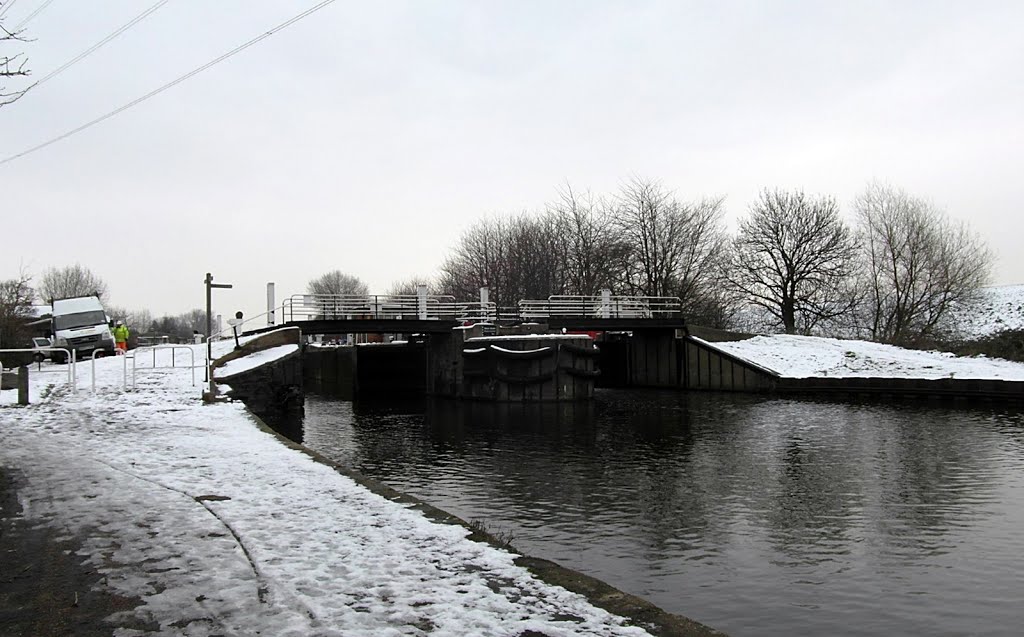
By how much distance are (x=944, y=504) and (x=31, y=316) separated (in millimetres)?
48092

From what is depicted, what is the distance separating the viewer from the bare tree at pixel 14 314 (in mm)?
35875

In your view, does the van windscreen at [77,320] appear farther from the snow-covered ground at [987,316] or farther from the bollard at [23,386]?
the snow-covered ground at [987,316]

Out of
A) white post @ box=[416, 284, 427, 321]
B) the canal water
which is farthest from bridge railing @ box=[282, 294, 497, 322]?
the canal water

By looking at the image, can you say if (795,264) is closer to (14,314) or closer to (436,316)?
(436,316)

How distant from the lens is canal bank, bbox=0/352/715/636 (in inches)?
199

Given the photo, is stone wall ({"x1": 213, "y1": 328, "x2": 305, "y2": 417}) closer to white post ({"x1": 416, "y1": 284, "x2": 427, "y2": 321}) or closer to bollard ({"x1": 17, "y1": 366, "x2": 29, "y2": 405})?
bollard ({"x1": 17, "y1": 366, "x2": 29, "y2": 405})

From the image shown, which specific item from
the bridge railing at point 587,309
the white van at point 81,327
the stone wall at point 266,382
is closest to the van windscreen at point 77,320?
the white van at point 81,327

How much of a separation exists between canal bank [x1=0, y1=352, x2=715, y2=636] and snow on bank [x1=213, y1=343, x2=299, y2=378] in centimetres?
1183

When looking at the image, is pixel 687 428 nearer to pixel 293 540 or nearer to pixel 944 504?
pixel 944 504

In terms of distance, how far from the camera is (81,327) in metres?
35.6

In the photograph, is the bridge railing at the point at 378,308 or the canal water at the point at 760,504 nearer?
the canal water at the point at 760,504

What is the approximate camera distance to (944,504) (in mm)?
12172

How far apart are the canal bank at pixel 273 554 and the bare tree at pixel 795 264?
141 ft

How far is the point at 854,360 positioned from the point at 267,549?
34102mm
